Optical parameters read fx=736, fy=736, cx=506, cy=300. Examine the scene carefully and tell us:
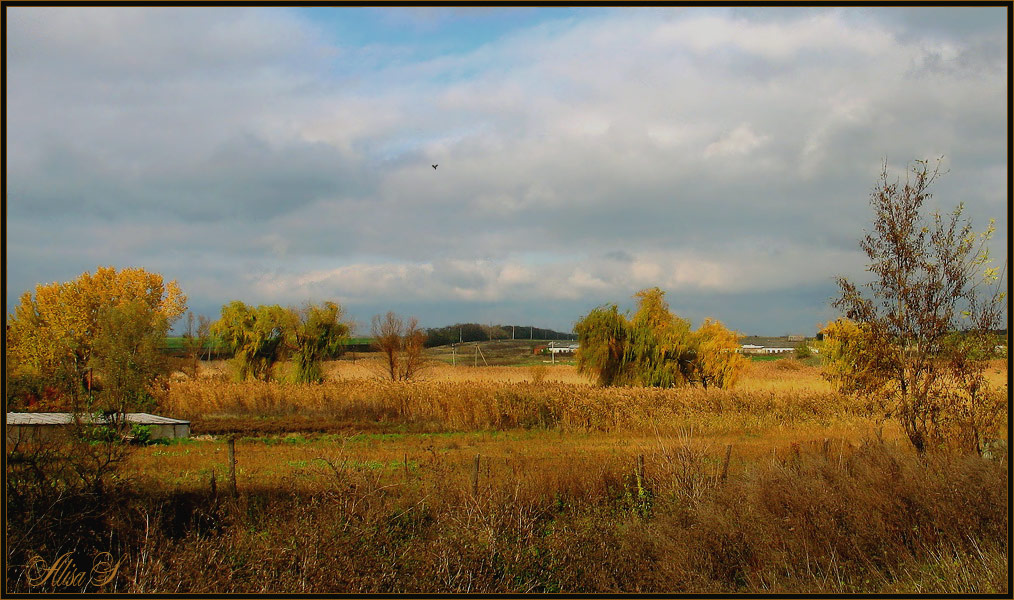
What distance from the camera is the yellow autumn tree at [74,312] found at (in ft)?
104

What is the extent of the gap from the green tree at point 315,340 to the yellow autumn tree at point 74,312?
10.5 m

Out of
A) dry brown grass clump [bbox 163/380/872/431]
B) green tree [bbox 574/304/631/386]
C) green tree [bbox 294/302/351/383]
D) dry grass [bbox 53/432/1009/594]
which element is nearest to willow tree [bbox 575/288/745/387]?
green tree [bbox 574/304/631/386]

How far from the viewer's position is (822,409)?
119ft

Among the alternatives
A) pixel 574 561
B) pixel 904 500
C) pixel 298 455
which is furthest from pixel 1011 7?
pixel 298 455

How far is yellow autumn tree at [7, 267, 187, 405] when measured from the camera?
1245 inches

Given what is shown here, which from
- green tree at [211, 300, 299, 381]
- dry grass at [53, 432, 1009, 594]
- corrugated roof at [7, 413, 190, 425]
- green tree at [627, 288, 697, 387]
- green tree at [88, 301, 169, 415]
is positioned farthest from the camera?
green tree at [211, 300, 299, 381]

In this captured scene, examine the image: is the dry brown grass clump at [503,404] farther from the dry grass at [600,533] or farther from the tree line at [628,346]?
the dry grass at [600,533]

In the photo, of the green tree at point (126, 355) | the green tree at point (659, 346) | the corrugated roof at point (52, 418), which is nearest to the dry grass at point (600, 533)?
the corrugated roof at point (52, 418)

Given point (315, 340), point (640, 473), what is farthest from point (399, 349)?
point (640, 473)

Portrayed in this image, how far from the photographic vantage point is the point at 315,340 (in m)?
51.4

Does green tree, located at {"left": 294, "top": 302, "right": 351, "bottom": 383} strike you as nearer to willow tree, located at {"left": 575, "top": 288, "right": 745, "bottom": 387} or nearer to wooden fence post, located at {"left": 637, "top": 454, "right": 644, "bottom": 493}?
willow tree, located at {"left": 575, "top": 288, "right": 745, "bottom": 387}

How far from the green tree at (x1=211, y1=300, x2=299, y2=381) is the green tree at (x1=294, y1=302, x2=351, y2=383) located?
0.95 metres

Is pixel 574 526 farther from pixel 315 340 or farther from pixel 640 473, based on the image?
pixel 315 340

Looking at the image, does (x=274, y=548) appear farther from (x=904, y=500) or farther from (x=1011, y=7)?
(x=1011, y=7)
